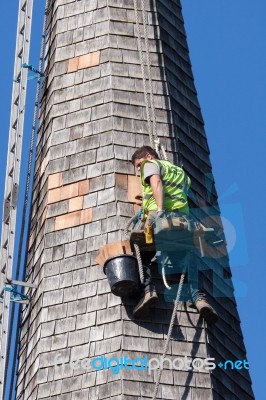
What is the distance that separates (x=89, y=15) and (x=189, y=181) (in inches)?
132

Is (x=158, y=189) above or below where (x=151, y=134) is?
below

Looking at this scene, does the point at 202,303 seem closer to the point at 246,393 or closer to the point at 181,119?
the point at 246,393

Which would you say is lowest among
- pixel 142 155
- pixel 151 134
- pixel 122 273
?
pixel 122 273

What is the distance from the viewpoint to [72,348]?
15.5m

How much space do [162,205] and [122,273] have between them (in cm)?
77

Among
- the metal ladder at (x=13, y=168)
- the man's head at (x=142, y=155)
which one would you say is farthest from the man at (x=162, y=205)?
the metal ladder at (x=13, y=168)

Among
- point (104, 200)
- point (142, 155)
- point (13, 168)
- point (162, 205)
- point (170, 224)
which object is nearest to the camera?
point (170, 224)

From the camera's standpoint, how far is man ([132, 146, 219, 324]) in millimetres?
15344

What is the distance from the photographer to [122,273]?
603 inches

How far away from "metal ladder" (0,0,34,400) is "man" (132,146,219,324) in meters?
1.57

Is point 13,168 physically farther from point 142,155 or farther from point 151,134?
point 142,155

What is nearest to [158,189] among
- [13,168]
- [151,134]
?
[151,134]

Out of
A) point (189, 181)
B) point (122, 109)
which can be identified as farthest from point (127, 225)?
point (122, 109)

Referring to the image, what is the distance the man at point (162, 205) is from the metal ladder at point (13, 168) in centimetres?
157
